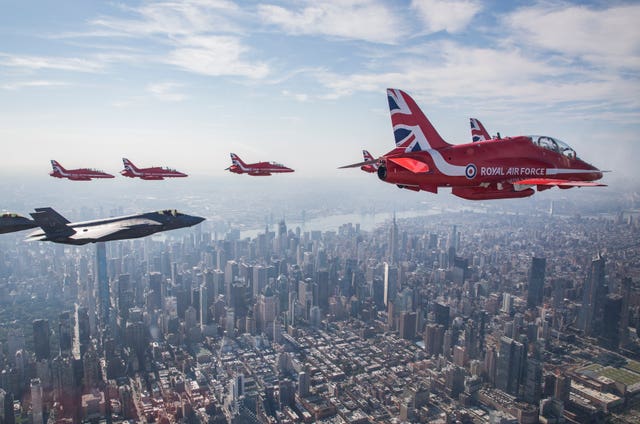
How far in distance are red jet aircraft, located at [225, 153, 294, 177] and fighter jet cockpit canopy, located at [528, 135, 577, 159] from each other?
11710mm

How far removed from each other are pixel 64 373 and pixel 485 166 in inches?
1257

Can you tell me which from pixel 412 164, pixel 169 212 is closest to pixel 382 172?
pixel 412 164

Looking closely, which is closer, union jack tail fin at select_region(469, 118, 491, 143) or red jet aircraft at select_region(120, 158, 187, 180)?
union jack tail fin at select_region(469, 118, 491, 143)

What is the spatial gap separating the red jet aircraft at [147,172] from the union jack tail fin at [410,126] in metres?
12.5

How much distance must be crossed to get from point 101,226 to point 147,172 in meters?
7.58

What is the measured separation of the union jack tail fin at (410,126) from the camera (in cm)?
802

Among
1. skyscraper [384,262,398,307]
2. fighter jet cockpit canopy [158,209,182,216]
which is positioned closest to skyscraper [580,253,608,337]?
skyscraper [384,262,398,307]

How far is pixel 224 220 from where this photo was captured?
76.1 metres

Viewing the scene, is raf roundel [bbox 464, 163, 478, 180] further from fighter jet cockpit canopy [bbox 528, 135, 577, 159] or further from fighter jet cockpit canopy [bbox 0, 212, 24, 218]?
fighter jet cockpit canopy [bbox 0, 212, 24, 218]

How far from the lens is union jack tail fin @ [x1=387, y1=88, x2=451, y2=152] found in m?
8.02

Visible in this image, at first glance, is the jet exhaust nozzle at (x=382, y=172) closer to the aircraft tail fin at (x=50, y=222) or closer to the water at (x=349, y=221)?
the aircraft tail fin at (x=50, y=222)

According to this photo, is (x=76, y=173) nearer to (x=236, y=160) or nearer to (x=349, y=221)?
(x=236, y=160)

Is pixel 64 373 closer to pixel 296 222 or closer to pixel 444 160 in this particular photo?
pixel 444 160

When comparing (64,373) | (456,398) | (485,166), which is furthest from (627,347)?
(64,373)
